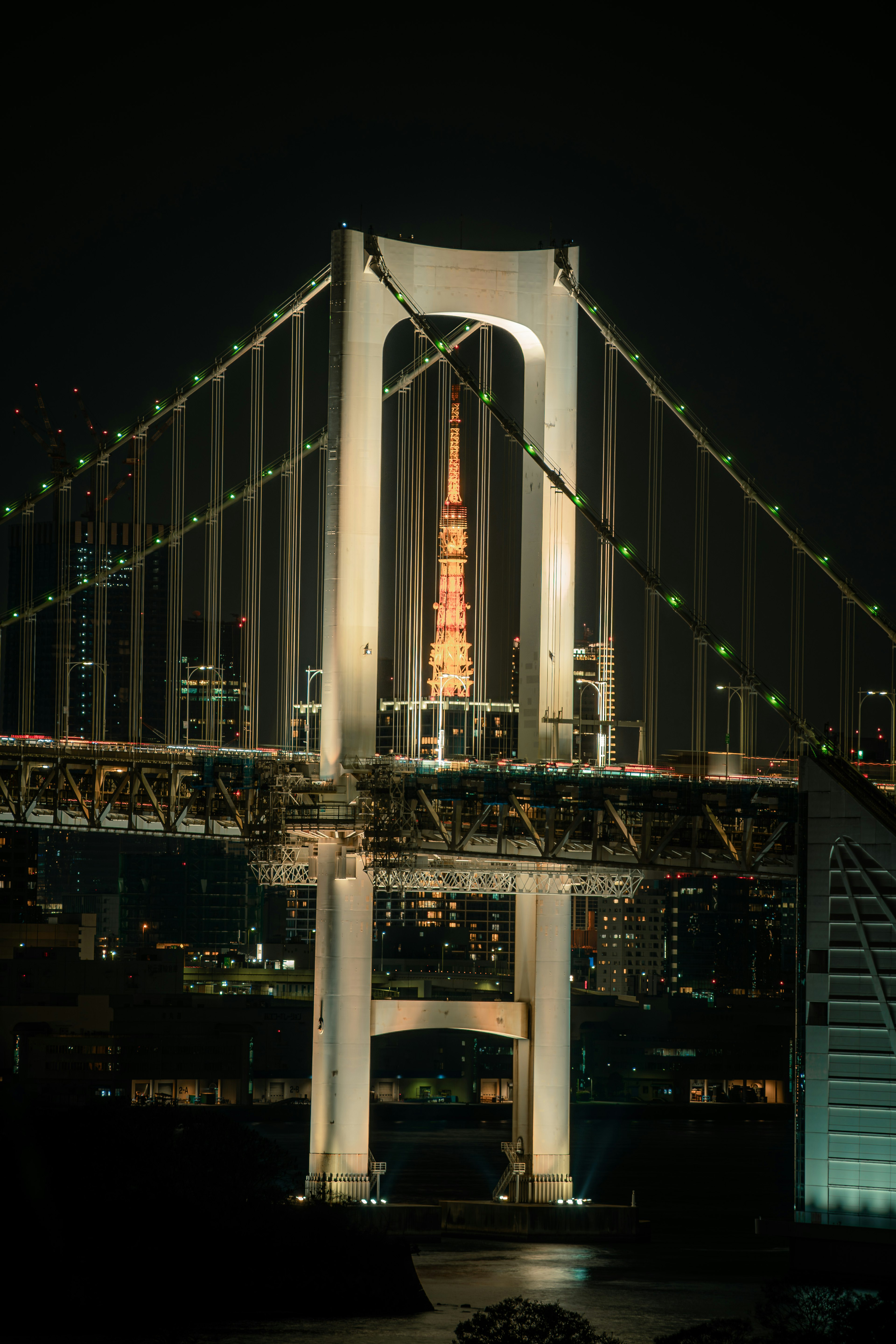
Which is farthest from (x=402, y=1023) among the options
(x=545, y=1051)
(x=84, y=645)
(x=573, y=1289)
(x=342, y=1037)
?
(x=84, y=645)

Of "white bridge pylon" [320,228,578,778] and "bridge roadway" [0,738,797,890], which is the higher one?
"white bridge pylon" [320,228,578,778]

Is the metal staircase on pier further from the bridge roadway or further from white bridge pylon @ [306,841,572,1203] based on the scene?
the bridge roadway

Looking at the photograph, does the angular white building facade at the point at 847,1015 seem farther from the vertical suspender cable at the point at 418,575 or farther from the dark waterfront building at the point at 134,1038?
the dark waterfront building at the point at 134,1038

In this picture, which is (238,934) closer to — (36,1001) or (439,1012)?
(36,1001)

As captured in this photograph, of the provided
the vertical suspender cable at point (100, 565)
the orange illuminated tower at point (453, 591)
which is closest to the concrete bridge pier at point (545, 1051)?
the orange illuminated tower at point (453, 591)

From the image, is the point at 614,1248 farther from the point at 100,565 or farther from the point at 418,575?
the point at 100,565

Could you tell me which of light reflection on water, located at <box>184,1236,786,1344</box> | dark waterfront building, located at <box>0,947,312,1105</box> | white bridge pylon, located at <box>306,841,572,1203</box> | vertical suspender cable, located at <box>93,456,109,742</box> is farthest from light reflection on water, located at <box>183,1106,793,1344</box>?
vertical suspender cable, located at <box>93,456,109,742</box>

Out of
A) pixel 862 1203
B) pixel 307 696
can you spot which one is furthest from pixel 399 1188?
pixel 862 1203
